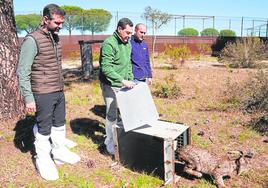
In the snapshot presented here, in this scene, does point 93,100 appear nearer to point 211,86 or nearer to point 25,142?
point 25,142

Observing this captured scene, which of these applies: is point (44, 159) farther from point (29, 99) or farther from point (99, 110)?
point (99, 110)

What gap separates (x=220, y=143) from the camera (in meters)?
5.12

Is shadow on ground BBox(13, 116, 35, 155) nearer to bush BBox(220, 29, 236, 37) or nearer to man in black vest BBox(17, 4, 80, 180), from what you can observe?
man in black vest BBox(17, 4, 80, 180)

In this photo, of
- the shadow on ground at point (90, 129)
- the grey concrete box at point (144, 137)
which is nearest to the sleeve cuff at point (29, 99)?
the grey concrete box at point (144, 137)

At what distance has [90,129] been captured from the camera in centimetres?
575

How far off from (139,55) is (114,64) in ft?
3.89

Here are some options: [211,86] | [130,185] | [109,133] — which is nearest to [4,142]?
[109,133]

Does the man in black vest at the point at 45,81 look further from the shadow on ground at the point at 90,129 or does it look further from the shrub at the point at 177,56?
the shrub at the point at 177,56

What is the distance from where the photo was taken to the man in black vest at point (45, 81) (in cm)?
348

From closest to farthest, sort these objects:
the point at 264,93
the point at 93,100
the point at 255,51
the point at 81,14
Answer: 1. the point at 264,93
2. the point at 93,100
3. the point at 255,51
4. the point at 81,14

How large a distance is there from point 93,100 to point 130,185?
4.19m

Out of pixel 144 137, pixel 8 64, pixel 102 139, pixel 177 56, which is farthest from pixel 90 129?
pixel 177 56

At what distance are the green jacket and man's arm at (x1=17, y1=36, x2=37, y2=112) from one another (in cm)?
93

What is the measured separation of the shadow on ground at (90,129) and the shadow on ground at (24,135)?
748 millimetres
